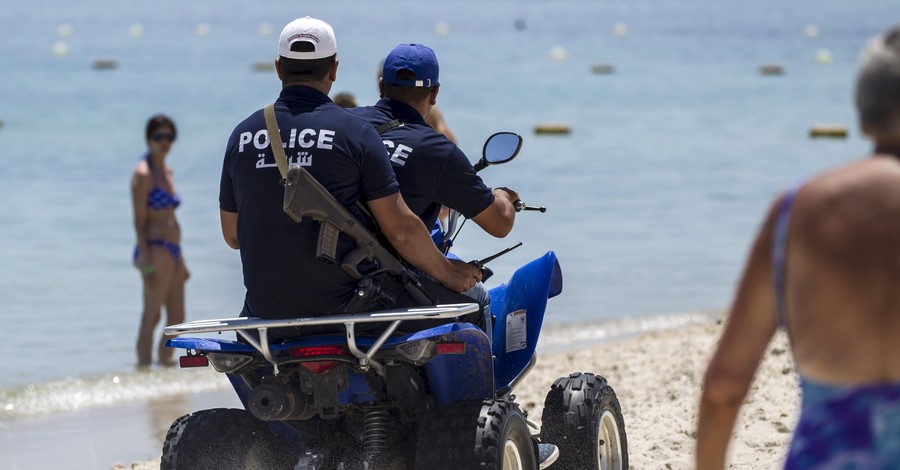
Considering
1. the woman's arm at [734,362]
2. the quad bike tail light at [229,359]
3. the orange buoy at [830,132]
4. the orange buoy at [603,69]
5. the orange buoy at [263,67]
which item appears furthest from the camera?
the orange buoy at [603,69]

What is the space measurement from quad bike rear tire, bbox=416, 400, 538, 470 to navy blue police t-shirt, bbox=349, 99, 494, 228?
26.3 inches

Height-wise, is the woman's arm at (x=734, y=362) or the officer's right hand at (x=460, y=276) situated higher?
the woman's arm at (x=734, y=362)

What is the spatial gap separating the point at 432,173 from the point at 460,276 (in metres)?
0.36

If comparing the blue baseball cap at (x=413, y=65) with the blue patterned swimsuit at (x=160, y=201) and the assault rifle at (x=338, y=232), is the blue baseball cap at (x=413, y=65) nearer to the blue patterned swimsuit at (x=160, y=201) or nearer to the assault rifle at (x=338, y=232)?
the assault rifle at (x=338, y=232)

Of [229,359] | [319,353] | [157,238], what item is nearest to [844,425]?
[319,353]

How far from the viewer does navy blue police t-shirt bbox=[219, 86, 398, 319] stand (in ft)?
14.2

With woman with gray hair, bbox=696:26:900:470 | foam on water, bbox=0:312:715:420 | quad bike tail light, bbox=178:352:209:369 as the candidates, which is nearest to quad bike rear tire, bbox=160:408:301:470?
quad bike tail light, bbox=178:352:209:369

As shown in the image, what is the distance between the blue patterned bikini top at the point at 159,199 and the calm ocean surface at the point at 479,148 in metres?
1.22

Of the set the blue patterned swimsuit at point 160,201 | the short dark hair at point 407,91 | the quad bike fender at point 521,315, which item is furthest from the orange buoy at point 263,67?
the short dark hair at point 407,91

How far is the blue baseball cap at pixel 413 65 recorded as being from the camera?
476 cm

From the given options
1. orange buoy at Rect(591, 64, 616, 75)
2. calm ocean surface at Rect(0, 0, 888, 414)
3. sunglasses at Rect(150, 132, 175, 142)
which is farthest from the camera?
orange buoy at Rect(591, 64, 616, 75)

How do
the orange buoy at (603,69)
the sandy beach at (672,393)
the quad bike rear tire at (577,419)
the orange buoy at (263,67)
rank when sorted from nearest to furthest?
the quad bike rear tire at (577,419)
the sandy beach at (672,393)
the orange buoy at (263,67)
the orange buoy at (603,69)

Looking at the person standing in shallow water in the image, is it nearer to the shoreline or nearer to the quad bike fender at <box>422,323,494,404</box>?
the shoreline

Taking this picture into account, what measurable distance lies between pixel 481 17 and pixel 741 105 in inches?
1969
